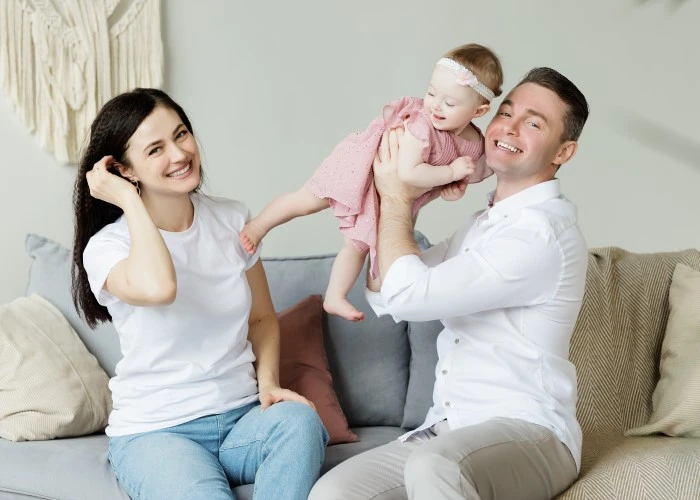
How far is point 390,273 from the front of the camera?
6.60 feet

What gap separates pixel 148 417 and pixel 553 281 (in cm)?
98

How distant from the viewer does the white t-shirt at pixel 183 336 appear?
2145mm

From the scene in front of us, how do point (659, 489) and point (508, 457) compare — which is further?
point (659, 489)

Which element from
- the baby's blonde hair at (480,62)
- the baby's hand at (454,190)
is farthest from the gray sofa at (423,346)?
the baby's blonde hair at (480,62)

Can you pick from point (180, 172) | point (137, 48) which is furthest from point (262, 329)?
point (137, 48)

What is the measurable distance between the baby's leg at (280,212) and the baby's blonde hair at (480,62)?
48cm

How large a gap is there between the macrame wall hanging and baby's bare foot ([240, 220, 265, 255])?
983 millimetres

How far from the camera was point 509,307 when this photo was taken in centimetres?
208

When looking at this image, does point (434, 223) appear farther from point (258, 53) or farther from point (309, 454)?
point (309, 454)

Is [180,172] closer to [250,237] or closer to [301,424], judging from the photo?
[250,237]

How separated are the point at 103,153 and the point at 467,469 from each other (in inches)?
44.4

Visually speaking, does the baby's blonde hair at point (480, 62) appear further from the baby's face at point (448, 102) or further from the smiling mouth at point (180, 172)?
the smiling mouth at point (180, 172)

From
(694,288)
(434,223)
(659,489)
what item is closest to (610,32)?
(434,223)

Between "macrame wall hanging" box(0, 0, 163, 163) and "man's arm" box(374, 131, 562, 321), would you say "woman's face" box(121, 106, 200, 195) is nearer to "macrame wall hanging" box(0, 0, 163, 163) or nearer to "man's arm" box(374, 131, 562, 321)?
"man's arm" box(374, 131, 562, 321)
